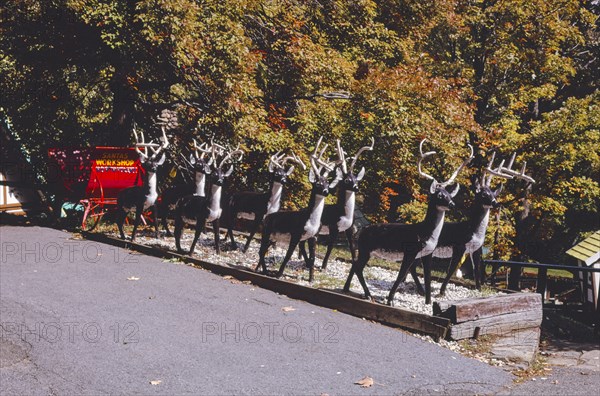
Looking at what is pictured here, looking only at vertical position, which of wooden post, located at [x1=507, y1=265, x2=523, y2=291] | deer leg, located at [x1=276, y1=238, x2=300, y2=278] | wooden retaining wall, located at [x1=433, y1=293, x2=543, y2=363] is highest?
deer leg, located at [x1=276, y1=238, x2=300, y2=278]

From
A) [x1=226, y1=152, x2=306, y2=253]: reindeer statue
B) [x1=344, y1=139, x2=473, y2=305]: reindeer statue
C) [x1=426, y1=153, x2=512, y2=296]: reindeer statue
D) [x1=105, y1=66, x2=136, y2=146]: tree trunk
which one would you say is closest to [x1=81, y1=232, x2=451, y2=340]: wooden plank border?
[x1=344, y1=139, x2=473, y2=305]: reindeer statue

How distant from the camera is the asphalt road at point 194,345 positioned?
712 centimetres

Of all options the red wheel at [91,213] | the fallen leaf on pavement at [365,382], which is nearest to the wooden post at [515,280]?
the red wheel at [91,213]

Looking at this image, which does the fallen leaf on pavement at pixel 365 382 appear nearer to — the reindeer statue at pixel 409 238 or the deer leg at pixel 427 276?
the reindeer statue at pixel 409 238

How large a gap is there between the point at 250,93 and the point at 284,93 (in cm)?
440

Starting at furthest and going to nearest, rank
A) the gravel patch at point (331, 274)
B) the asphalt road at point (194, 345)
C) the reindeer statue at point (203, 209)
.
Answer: the reindeer statue at point (203, 209)
the gravel patch at point (331, 274)
the asphalt road at point (194, 345)

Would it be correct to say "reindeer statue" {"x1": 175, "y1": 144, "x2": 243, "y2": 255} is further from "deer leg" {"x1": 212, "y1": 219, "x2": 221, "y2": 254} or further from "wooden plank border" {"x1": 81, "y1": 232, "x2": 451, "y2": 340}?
"wooden plank border" {"x1": 81, "y1": 232, "x2": 451, "y2": 340}

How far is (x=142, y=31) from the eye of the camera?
1540cm

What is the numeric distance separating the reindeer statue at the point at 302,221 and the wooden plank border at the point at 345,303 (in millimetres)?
346

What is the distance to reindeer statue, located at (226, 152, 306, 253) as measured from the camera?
528 inches

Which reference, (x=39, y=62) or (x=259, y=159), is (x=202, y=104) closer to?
(x=259, y=159)

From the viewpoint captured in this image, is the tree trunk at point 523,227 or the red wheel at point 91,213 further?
the tree trunk at point 523,227

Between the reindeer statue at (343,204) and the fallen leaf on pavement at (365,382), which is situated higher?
the reindeer statue at (343,204)

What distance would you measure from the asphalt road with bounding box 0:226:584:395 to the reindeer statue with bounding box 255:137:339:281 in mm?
1056
